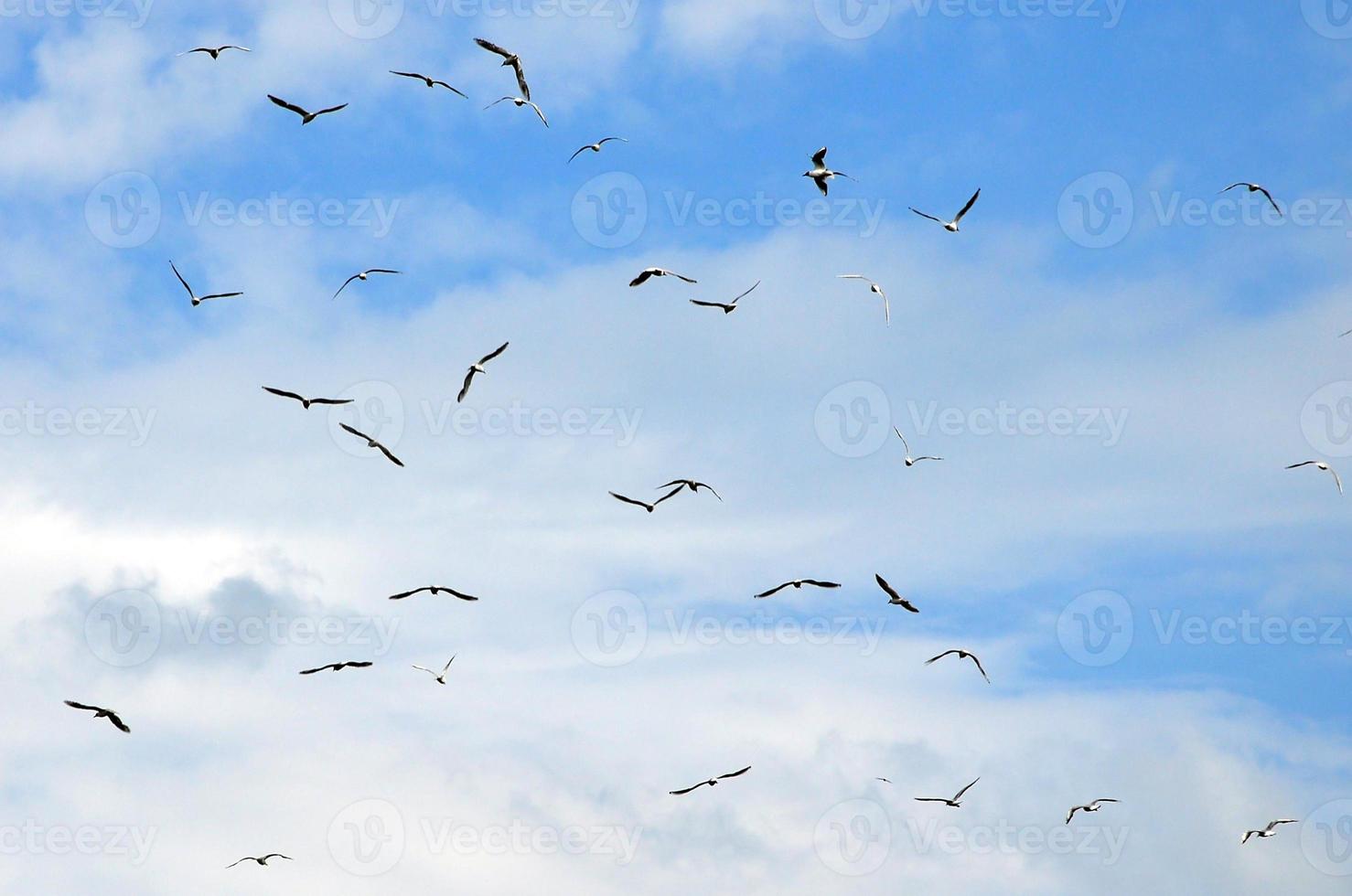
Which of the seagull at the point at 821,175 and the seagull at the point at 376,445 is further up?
the seagull at the point at 821,175

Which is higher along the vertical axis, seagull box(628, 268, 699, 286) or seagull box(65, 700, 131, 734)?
seagull box(628, 268, 699, 286)

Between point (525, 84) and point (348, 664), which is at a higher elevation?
point (525, 84)

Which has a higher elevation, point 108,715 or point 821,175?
point 821,175

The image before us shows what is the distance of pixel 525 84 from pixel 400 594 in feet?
89.6

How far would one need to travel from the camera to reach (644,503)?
70.8 metres

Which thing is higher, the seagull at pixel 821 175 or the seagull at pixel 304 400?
the seagull at pixel 821 175

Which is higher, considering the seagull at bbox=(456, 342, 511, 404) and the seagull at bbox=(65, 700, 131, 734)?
the seagull at bbox=(456, 342, 511, 404)

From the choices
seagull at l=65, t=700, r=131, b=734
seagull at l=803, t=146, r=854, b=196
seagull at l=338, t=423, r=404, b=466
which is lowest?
seagull at l=65, t=700, r=131, b=734

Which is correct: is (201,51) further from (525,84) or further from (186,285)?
(525,84)

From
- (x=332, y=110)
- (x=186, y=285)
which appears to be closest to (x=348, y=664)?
(x=186, y=285)

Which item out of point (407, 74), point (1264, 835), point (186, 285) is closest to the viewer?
point (407, 74)

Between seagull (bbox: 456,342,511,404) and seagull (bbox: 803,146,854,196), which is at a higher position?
seagull (bbox: 803,146,854,196)

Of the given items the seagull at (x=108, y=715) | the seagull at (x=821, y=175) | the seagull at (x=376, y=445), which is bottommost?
the seagull at (x=108, y=715)

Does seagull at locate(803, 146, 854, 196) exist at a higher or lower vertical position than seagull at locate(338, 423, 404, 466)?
higher
